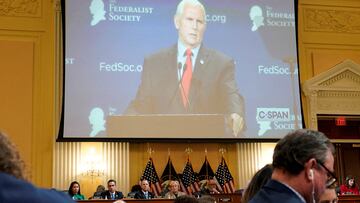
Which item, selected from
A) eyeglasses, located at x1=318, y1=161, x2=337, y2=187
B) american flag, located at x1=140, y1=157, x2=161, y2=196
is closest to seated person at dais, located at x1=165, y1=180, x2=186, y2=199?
american flag, located at x1=140, y1=157, x2=161, y2=196

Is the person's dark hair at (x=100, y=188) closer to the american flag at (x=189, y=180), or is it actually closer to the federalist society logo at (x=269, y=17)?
the american flag at (x=189, y=180)

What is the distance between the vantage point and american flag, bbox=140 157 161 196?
1102cm

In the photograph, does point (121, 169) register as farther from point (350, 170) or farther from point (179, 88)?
point (350, 170)

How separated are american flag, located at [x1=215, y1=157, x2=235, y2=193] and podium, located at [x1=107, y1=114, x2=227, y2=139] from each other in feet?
2.38

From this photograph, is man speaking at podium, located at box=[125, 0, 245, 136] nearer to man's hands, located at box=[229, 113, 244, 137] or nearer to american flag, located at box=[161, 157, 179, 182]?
man's hands, located at box=[229, 113, 244, 137]

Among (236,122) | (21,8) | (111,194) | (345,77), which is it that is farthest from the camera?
(345,77)

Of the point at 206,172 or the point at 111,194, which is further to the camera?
the point at 206,172

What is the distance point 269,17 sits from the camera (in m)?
12.1

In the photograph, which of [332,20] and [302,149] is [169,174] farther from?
[302,149]

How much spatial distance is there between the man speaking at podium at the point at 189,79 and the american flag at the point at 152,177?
3.55 feet

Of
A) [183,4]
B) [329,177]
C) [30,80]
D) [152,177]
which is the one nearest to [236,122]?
[152,177]

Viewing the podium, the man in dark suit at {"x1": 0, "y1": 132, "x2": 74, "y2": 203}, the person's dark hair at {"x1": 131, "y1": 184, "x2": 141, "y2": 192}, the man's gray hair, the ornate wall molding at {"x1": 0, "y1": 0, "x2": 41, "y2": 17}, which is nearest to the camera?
the man in dark suit at {"x1": 0, "y1": 132, "x2": 74, "y2": 203}

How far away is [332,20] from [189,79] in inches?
152

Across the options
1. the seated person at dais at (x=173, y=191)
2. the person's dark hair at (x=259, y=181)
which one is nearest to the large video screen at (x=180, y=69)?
the seated person at dais at (x=173, y=191)
